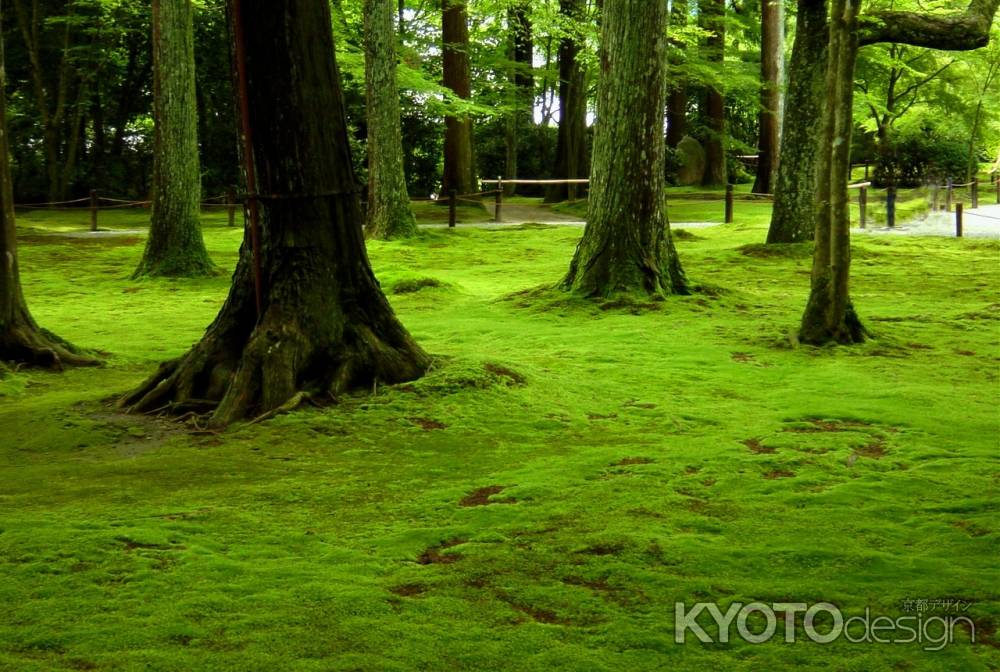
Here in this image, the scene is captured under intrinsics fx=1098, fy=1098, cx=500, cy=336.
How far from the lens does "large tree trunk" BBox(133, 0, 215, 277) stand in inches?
571

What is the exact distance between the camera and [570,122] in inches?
1080

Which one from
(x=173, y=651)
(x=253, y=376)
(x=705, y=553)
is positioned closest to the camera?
(x=173, y=651)

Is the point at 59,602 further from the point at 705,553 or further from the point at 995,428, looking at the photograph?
the point at 995,428

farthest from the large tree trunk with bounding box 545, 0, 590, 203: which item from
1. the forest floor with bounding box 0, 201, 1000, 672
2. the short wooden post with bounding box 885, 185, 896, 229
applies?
the forest floor with bounding box 0, 201, 1000, 672

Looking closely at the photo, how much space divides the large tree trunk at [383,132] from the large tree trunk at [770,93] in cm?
1020

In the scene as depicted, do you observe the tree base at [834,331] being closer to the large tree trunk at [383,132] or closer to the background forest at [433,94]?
the large tree trunk at [383,132]

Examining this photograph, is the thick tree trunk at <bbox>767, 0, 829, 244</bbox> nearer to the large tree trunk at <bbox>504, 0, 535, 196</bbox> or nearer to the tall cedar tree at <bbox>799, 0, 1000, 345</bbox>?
the tall cedar tree at <bbox>799, 0, 1000, 345</bbox>

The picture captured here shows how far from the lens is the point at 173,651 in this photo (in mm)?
3289

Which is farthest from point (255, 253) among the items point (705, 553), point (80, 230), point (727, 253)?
point (80, 230)

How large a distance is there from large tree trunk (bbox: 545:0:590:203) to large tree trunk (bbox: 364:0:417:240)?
7.99 m

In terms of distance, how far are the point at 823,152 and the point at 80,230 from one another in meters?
16.9

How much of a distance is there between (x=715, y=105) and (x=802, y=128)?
13.2m

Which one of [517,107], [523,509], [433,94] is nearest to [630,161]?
[523,509]

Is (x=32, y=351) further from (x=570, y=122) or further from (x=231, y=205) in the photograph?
(x=570, y=122)
